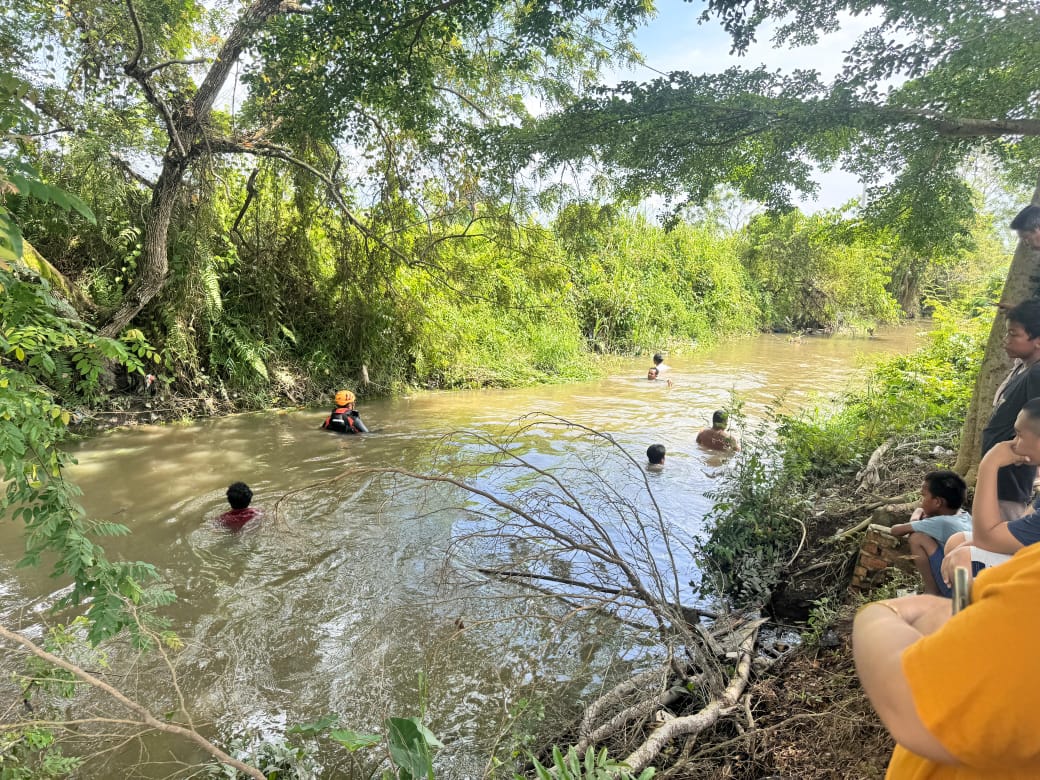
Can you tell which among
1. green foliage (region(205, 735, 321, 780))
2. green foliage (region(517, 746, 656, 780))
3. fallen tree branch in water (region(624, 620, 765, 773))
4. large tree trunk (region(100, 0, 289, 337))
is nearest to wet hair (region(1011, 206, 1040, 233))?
fallen tree branch in water (region(624, 620, 765, 773))

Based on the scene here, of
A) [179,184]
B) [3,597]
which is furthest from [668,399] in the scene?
[3,597]

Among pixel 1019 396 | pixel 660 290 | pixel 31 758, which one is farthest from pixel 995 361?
pixel 660 290

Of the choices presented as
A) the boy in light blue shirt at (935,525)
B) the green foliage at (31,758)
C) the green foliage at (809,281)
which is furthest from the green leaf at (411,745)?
the green foliage at (809,281)

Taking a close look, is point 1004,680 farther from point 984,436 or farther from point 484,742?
point 984,436

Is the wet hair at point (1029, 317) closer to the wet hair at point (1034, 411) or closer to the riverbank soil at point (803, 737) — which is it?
the wet hair at point (1034, 411)

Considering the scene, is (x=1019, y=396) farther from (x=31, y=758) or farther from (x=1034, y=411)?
(x=31, y=758)

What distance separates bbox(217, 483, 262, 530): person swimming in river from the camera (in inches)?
237

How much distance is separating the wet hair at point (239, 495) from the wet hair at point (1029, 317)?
6636mm

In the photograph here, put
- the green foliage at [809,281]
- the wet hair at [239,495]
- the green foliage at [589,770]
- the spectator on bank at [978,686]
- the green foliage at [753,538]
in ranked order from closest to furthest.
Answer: the spectator on bank at [978,686]
the green foliage at [589,770]
the green foliage at [753,538]
the wet hair at [239,495]
the green foliage at [809,281]

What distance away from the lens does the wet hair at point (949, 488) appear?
3.52 metres

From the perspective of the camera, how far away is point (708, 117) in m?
5.11

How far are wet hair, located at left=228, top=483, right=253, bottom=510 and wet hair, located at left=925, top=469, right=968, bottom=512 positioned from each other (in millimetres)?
6108

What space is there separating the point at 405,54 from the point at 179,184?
5478mm

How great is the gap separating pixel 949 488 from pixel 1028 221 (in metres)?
1.89
